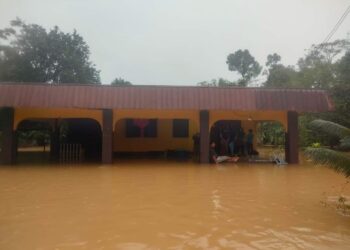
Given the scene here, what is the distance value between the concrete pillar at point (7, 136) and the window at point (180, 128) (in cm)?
902

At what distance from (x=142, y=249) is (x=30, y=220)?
2642 millimetres

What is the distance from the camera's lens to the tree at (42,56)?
118ft

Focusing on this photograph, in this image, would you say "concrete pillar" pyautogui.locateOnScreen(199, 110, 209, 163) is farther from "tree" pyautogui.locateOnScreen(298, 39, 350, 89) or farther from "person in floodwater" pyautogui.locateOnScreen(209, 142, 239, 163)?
"tree" pyautogui.locateOnScreen(298, 39, 350, 89)

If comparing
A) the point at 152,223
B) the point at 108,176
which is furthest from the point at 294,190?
the point at 108,176

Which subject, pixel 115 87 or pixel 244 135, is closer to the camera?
pixel 115 87

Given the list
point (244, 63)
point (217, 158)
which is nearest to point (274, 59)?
point (244, 63)

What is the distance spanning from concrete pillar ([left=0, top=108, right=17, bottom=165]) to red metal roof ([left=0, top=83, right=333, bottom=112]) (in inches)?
57.8

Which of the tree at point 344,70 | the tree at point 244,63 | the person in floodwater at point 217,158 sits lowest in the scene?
the person in floodwater at point 217,158

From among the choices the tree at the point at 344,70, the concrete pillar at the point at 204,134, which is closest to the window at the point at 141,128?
the concrete pillar at the point at 204,134

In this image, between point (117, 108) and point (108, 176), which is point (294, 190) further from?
point (117, 108)

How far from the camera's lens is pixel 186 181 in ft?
40.2

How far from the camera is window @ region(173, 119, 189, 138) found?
22562 mm

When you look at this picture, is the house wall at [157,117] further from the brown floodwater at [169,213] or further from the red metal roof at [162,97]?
the brown floodwater at [169,213]

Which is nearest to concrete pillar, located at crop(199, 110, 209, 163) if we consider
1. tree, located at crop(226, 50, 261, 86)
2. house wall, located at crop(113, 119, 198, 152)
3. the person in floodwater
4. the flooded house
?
the flooded house
